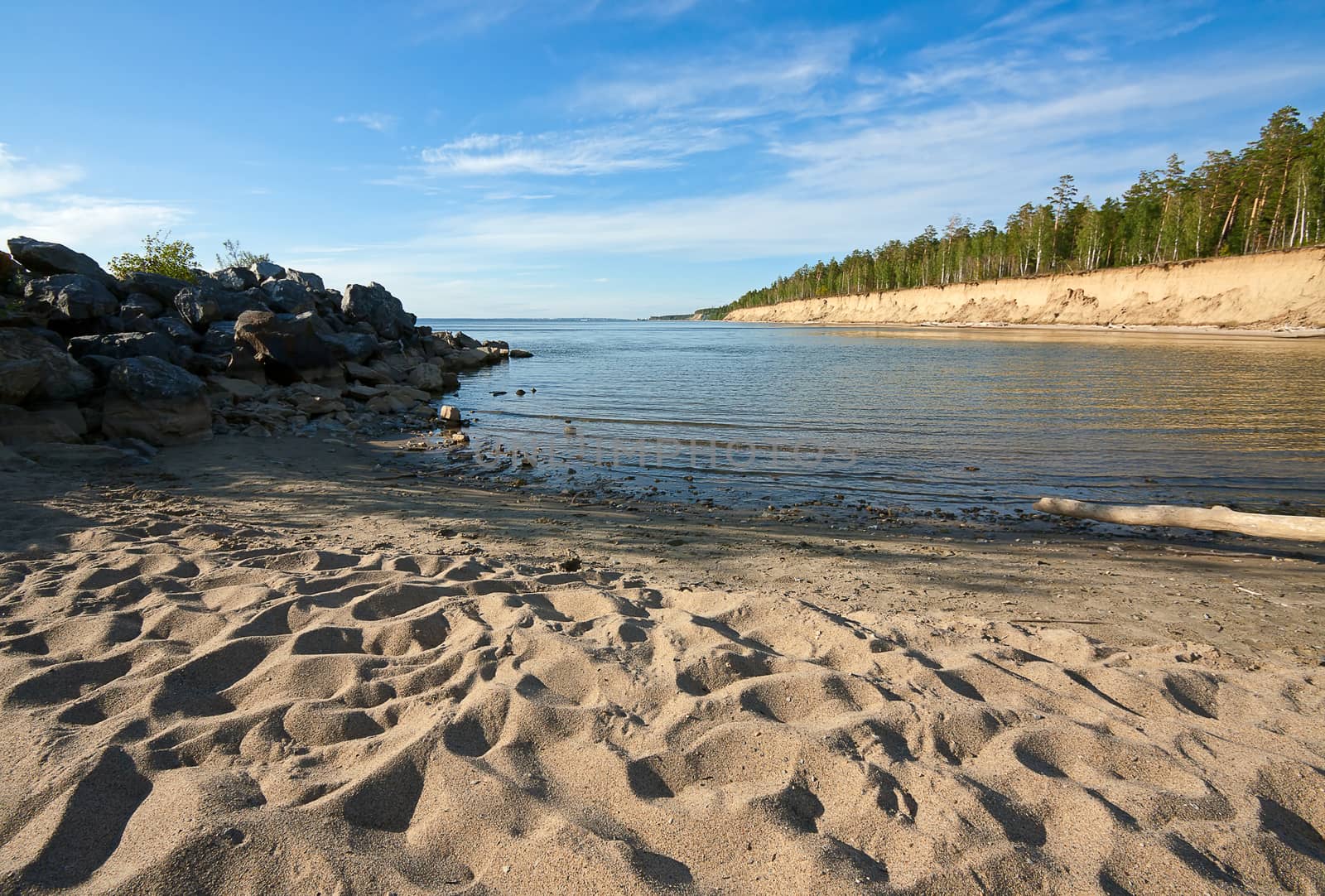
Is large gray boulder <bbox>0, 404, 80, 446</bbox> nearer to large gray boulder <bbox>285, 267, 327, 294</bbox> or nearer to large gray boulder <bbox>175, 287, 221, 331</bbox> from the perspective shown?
large gray boulder <bbox>175, 287, 221, 331</bbox>

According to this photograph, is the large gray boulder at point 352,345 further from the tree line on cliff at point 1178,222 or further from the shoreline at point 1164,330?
the tree line on cliff at point 1178,222

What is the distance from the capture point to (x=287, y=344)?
16.7m

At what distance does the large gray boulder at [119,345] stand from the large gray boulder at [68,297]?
1985mm

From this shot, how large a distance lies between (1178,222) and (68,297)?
288ft

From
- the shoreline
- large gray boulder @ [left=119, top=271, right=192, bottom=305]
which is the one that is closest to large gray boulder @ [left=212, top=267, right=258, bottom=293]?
large gray boulder @ [left=119, top=271, right=192, bottom=305]

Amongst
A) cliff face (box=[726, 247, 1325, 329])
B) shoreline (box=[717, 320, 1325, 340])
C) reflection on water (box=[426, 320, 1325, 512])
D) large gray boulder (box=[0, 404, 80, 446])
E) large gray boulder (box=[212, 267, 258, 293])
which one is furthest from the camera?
cliff face (box=[726, 247, 1325, 329])

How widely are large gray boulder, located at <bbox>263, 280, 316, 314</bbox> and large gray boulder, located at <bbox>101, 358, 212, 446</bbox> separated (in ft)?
35.8

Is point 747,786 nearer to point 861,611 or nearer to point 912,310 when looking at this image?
point 861,611

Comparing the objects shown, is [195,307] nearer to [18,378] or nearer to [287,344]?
[287,344]

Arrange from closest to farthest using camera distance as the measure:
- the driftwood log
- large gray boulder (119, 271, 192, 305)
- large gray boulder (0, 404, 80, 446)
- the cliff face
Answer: the driftwood log
large gray boulder (0, 404, 80, 446)
large gray boulder (119, 271, 192, 305)
the cliff face

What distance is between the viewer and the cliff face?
45.3m

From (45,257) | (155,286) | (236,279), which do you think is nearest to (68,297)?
(45,257)

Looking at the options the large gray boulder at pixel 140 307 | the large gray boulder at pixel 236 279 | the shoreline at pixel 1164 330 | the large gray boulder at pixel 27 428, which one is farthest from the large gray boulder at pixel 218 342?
the shoreline at pixel 1164 330

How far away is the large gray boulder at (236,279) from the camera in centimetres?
2103
